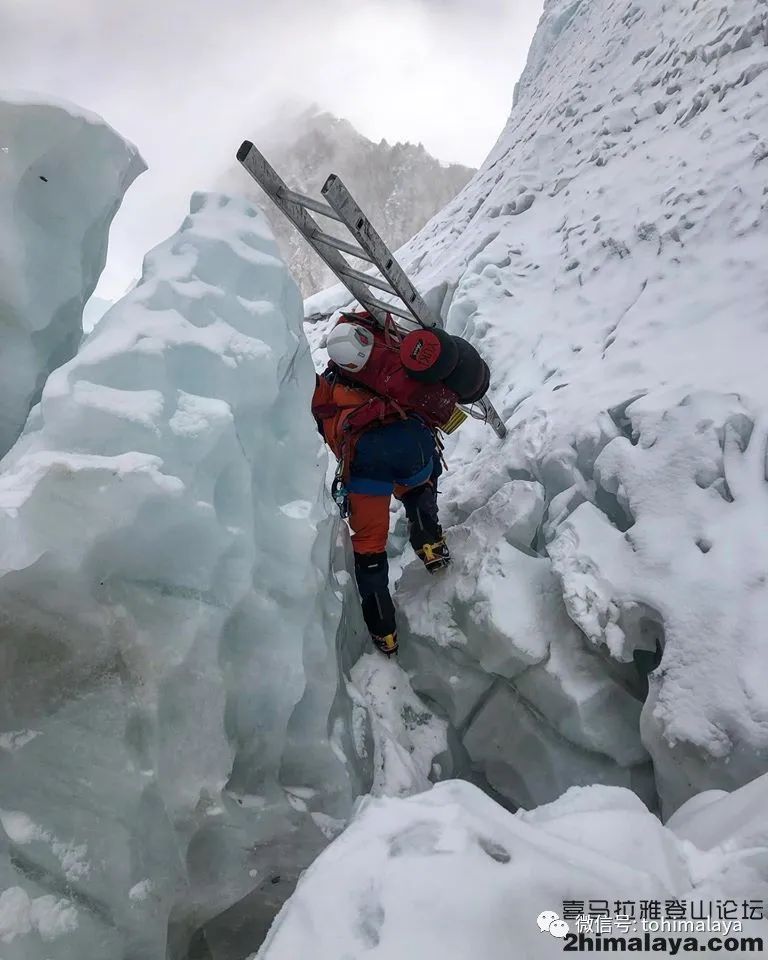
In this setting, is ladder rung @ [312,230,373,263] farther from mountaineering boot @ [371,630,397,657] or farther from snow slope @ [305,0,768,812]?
mountaineering boot @ [371,630,397,657]

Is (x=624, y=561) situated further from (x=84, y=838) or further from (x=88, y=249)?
(x=88, y=249)

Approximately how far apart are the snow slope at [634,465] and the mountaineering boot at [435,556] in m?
0.10

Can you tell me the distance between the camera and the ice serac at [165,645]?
64.4 inches

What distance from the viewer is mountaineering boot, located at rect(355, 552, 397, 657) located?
9.70 ft

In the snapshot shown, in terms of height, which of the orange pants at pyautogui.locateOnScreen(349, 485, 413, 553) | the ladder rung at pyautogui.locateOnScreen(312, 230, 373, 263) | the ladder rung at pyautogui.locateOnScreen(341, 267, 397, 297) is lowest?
the orange pants at pyautogui.locateOnScreen(349, 485, 413, 553)

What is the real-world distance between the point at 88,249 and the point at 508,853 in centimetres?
293

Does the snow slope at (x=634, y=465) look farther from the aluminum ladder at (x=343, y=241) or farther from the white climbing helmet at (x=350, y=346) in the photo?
the white climbing helmet at (x=350, y=346)

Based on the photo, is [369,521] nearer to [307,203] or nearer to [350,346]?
[350,346]

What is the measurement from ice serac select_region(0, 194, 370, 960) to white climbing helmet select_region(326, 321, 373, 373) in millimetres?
494

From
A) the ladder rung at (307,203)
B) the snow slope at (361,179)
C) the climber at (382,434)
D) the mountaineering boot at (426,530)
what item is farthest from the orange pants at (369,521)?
the snow slope at (361,179)

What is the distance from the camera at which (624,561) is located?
255 centimetres

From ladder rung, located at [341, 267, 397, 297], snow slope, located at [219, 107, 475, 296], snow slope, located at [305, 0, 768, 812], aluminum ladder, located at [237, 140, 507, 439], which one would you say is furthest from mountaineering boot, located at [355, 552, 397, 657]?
snow slope, located at [219, 107, 475, 296]

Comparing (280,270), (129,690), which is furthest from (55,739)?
(280,270)

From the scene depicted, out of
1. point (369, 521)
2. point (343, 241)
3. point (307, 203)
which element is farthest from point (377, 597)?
point (307, 203)
